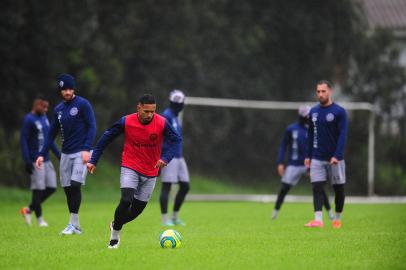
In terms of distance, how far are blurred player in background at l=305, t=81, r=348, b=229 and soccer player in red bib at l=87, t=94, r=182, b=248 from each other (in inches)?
176

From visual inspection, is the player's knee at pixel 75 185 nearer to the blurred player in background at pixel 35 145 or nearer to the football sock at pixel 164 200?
the blurred player in background at pixel 35 145

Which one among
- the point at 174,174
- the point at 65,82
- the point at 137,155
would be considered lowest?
the point at 174,174

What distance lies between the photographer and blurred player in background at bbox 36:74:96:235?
13.5 m

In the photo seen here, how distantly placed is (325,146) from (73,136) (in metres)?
4.54

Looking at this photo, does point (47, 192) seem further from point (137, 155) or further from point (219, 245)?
point (219, 245)

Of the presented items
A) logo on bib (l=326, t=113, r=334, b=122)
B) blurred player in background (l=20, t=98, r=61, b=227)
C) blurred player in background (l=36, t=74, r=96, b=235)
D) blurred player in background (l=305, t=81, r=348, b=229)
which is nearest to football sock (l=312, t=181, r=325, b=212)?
blurred player in background (l=305, t=81, r=348, b=229)

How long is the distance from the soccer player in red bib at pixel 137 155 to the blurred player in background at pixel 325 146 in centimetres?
447

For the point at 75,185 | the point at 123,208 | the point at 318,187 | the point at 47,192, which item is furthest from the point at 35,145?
the point at 123,208

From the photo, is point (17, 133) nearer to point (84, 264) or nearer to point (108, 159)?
point (108, 159)

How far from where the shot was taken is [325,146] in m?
15.2

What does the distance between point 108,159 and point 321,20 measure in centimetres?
1255

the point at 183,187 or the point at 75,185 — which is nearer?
the point at 75,185

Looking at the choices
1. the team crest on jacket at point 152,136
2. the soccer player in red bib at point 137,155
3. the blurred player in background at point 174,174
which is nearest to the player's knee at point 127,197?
the soccer player in red bib at point 137,155

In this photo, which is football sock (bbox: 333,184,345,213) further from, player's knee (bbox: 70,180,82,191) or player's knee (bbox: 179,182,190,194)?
player's knee (bbox: 70,180,82,191)
